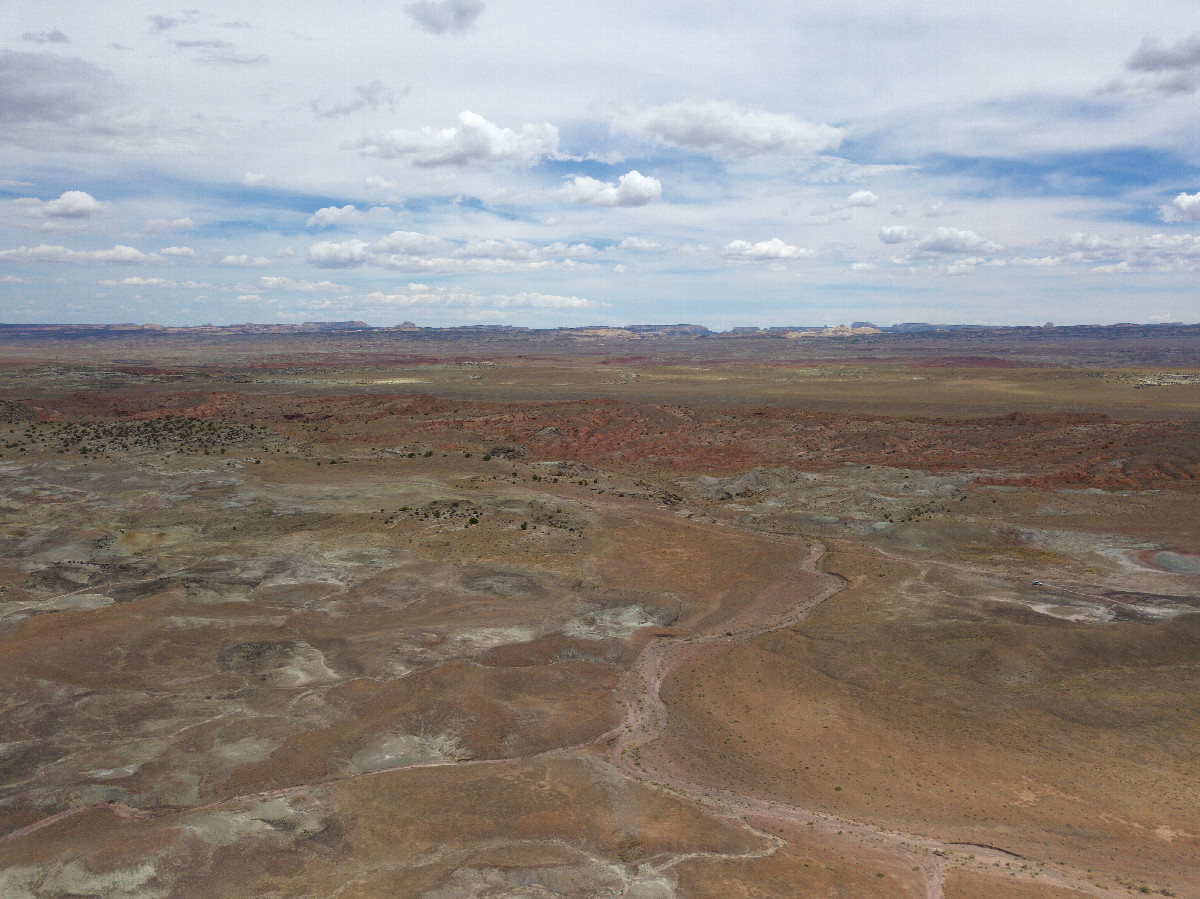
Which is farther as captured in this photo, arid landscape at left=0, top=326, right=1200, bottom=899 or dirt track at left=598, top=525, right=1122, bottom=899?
arid landscape at left=0, top=326, right=1200, bottom=899

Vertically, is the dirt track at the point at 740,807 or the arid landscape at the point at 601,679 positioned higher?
the arid landscape at the point at 601,679

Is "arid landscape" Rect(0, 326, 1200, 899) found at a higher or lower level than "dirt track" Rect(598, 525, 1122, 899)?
higher

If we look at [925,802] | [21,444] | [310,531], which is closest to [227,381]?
[21,444]

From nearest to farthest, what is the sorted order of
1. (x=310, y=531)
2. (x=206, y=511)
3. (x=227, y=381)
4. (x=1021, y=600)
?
1. (x=1021, y=600)
2. (x=310, y=531)
3. (x=206, y=511)
4. (x=227, y=381)

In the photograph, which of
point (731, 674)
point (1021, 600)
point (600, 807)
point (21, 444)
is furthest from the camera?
point (21, 444)

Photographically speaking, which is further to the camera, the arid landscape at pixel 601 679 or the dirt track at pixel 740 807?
the arid landscape at pixel 601 679

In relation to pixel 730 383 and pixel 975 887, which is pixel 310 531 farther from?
pixel 730 383

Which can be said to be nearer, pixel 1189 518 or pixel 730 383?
pixel 1189 518

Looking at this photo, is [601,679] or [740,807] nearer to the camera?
[740,807]
